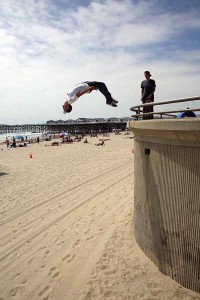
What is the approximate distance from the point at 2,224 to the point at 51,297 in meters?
4.83

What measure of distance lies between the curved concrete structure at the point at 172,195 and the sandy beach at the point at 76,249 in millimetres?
442

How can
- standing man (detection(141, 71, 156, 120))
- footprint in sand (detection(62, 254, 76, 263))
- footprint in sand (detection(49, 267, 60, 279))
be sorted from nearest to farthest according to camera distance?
1. footprint in sand (detection(49, 267, 60, 279))
2. footprint in sand (detection(62, 254, 76, 263))
3. standing man (detection(141, 71, 156, 120))

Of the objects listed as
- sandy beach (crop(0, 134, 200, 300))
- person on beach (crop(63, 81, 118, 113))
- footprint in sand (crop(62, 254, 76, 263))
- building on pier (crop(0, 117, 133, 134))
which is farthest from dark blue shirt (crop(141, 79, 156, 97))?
building on pier (crop(0, 117, 133, 134))

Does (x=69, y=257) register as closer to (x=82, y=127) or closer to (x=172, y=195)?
(x=172, y=195)

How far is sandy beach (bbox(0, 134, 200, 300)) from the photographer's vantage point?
5430 millimetres

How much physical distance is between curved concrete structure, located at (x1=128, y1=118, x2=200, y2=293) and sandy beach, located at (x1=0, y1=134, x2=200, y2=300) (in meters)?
0.44

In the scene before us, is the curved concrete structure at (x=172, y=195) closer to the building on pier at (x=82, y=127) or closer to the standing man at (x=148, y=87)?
the standing man at (x=148, y=87)

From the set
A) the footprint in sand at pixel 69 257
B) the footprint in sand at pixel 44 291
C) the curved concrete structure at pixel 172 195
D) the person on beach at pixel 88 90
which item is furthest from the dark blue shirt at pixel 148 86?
the footprint in sand at pixel 44 291

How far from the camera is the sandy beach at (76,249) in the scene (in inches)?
214

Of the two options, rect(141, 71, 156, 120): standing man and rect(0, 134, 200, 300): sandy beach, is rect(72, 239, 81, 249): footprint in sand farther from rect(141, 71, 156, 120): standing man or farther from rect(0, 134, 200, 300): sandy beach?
rect(141, 71, 156, 120): standing man

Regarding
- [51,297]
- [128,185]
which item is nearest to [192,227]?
[51,297]

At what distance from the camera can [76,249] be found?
711 centimetres

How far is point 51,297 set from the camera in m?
5.46

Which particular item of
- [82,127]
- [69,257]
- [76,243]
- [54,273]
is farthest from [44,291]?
[82,127]
